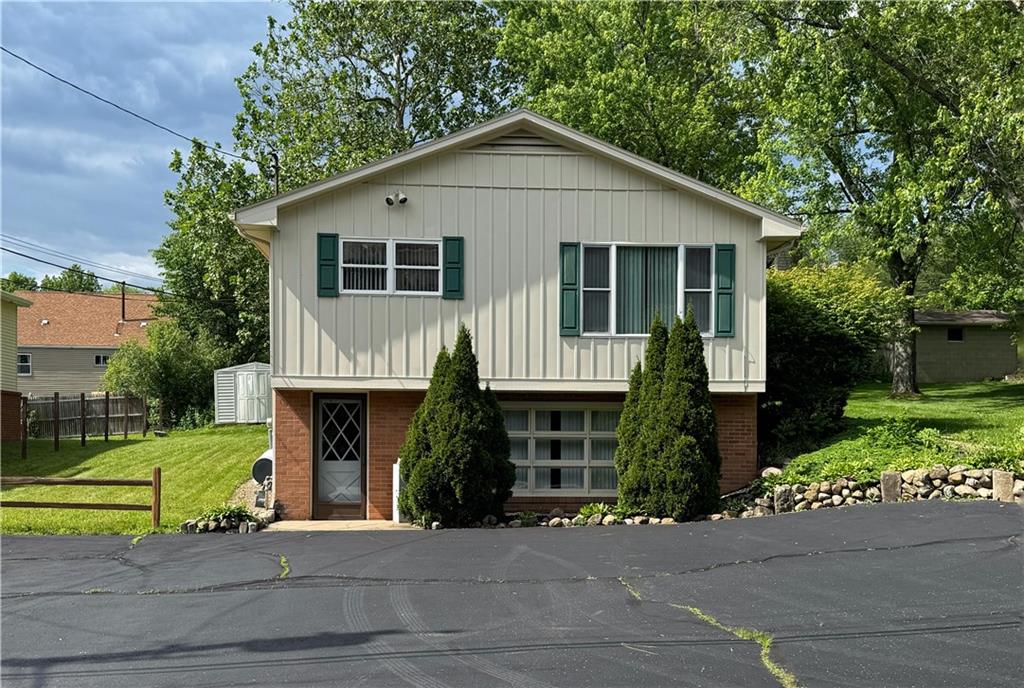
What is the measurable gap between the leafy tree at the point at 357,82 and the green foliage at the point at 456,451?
56.5 ft

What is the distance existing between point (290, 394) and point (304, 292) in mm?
1759

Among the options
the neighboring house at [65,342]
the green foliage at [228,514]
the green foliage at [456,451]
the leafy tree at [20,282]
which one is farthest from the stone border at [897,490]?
the leafy tree at [20,282]

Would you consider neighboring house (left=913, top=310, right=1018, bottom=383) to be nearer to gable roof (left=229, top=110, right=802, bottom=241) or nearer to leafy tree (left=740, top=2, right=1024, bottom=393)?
leafy tree (left=740, top=2, right=1024, bottom=393)

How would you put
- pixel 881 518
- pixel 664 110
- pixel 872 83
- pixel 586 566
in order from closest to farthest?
pixel 586 566 < pixel 881 518 < pixel 872 83 < pixel 664 110

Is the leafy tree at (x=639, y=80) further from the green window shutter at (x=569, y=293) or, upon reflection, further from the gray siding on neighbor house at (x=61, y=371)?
the gray siding on neighbor house at (x=61, y=371)

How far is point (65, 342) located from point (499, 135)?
34421 mm

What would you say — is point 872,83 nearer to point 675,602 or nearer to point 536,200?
point 536,200

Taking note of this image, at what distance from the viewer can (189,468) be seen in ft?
69.2

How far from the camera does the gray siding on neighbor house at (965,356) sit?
35750mm

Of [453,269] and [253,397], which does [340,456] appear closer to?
[453,269]

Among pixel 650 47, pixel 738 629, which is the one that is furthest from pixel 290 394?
pixel 650 47

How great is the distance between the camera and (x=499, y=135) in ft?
52.1

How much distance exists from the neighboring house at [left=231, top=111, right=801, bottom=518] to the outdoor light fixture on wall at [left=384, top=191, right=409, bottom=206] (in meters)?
0.03

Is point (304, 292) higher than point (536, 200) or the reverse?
the reverse
